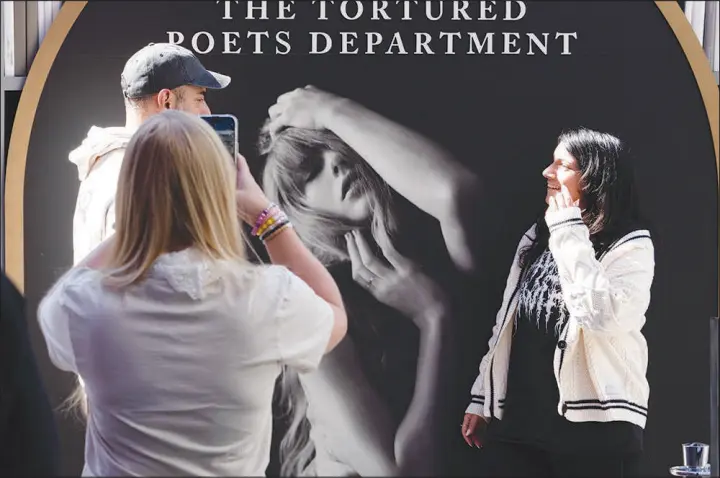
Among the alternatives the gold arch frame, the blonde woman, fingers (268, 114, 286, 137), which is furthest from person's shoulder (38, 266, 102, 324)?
fingers (268, 114, 286, 137)

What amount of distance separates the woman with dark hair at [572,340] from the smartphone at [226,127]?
33.7 inches

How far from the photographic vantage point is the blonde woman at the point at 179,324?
2.07 metres

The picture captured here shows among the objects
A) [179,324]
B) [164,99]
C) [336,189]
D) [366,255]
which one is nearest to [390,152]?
[336,189]

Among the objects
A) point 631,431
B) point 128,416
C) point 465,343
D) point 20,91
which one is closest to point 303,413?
point 465,343

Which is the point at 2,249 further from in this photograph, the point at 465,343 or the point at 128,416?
the point at 465,343

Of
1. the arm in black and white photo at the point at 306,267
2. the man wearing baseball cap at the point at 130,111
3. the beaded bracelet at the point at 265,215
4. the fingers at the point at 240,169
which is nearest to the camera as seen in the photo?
the arm in black and white photo at the point at 306,267

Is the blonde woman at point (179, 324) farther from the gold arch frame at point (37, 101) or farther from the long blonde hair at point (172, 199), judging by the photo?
the gold arch frame at point (37, 101)

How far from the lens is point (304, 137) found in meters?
2.71

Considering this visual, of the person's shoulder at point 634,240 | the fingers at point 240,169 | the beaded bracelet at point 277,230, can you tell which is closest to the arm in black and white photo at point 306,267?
the beaded bracelet at point 277,230

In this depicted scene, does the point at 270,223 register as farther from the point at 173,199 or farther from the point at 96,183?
the point at 96,183

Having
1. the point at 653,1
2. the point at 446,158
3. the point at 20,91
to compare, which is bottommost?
the point at 446,158

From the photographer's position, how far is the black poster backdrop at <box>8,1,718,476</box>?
270cm

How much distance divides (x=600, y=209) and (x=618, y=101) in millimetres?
312

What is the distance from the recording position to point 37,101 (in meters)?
2.72
